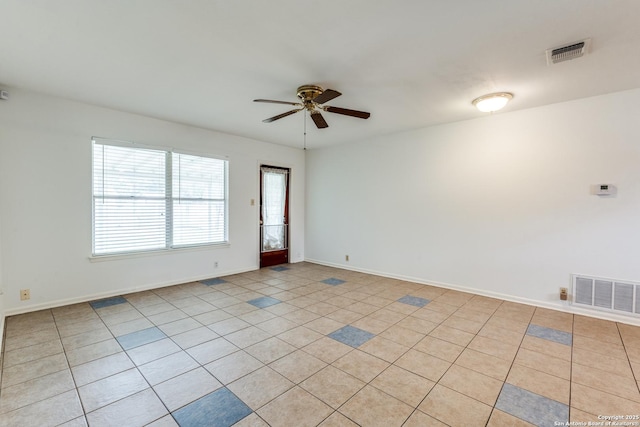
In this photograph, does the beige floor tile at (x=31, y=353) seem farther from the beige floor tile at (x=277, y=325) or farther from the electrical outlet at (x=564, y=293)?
the electrical outlet at (x=564, y=293)

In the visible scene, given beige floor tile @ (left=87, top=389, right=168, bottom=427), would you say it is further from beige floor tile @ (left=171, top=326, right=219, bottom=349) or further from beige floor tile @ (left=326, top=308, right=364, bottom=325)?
beige floor tile @ (left=326, top=308, right=364, bottom=325)

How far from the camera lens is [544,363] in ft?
7.73

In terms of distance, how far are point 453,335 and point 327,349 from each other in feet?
4.35

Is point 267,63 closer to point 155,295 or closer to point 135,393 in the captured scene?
point 135,393

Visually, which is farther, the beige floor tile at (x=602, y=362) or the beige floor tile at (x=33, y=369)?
the beige floor tile at (x=602, y=362)

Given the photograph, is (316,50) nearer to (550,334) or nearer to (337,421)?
(337,421)

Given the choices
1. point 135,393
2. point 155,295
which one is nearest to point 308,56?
point 135,393

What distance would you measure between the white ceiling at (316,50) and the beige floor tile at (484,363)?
8.61ft

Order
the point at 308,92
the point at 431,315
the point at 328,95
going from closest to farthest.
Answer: the point at 328,95 < the point at 308,92 < the point at 431,315

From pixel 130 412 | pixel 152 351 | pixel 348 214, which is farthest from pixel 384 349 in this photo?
pixel 348 214

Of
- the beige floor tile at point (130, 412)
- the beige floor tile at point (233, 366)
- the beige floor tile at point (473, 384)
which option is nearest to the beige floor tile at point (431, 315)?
the beige floor tile at point (473, 384)

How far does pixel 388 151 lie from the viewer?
512 cm

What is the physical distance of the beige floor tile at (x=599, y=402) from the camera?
5.94 feet

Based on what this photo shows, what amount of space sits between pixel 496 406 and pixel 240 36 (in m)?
3.23
